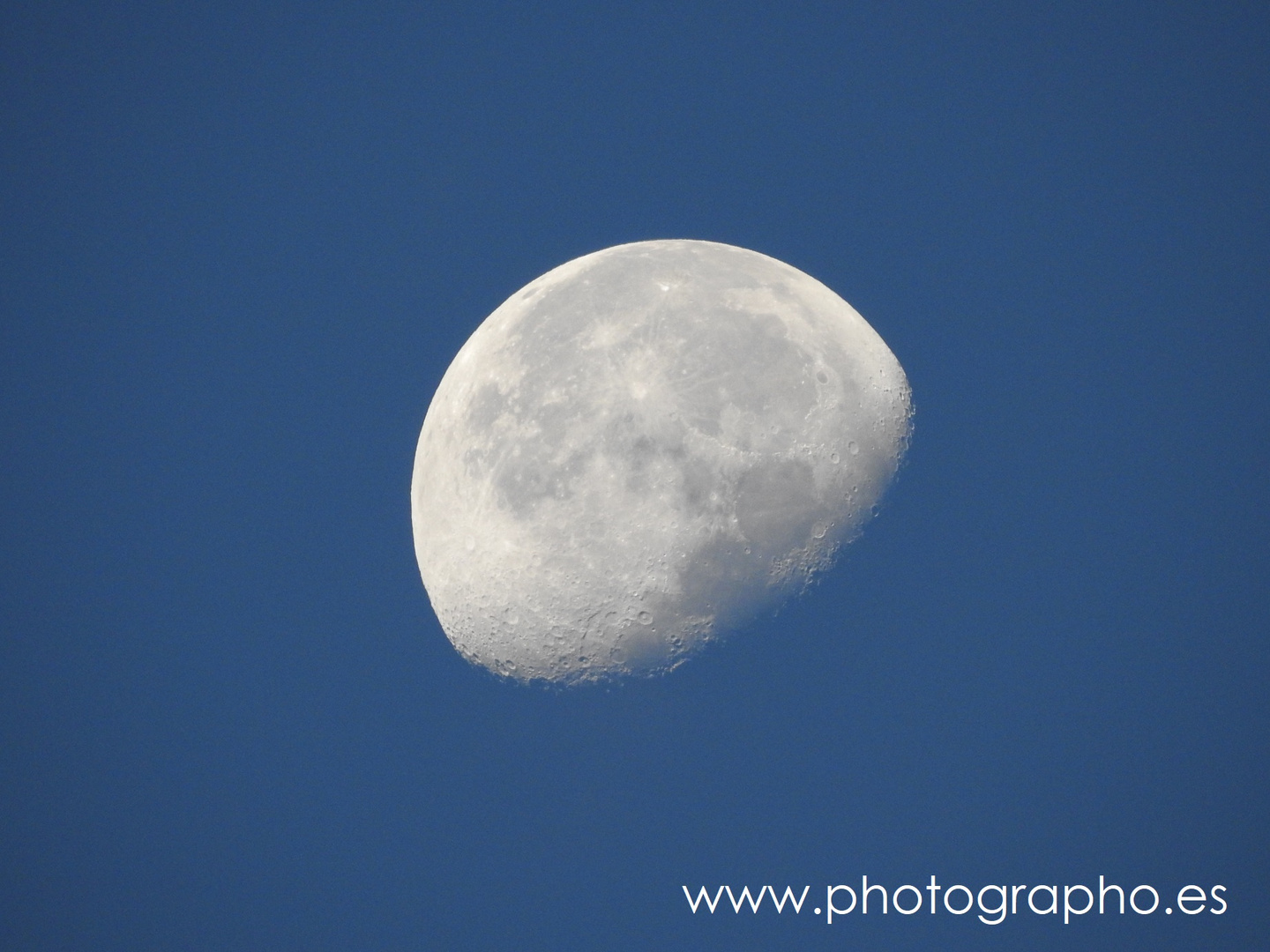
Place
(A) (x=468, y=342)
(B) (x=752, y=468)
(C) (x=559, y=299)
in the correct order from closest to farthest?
(B) (x=752, y=468)
(C) (x=559, y=299)
(A) (x=468, y=342)

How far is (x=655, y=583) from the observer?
7.44m

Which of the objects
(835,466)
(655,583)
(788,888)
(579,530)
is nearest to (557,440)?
(579,530)

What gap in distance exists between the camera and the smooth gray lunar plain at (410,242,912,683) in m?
7.40

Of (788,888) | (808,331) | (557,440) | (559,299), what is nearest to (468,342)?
(559,299)

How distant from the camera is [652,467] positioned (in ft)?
24.4

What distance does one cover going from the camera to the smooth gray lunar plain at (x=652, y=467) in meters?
7.40

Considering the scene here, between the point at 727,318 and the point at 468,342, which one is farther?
the point at 468,342

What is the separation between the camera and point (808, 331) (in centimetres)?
811

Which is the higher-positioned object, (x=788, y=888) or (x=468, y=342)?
(x=468, y=342)

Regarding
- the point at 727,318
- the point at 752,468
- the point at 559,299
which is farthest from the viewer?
the point at 559,299

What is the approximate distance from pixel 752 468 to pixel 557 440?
53.0 inches

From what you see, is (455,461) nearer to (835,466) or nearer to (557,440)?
(557,440)

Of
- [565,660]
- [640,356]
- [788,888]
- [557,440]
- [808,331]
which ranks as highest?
[808,331]

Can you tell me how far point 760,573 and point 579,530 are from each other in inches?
48.4
